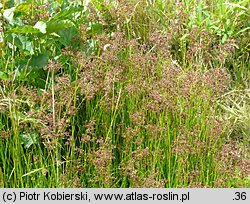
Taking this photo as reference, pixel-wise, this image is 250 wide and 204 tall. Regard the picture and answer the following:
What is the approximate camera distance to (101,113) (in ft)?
9.11

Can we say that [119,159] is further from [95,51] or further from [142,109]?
[95,51]

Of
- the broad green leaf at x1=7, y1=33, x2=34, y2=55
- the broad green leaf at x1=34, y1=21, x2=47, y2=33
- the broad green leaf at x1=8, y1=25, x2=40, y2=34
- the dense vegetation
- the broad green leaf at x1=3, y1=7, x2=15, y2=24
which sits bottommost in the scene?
the dense vegetation

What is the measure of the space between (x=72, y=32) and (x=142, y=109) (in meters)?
0.59

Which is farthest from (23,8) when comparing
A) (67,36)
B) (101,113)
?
(101,113)

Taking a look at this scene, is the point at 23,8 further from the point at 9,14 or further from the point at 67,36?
the point at 67,36

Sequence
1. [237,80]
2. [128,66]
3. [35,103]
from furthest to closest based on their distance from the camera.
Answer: [237,80]
[128,66]
[35,103]

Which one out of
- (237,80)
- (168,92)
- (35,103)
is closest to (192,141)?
(168,92)

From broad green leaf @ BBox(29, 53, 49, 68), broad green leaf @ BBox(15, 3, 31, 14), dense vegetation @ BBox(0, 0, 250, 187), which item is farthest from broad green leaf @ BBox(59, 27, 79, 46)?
broad green leaf @ BBox(15, 3, 31, 14)

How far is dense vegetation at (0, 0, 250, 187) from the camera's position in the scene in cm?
246

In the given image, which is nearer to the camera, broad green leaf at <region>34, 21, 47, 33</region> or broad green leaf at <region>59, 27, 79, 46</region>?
broad green leaf at <region>34, 21, 47, 33</region>

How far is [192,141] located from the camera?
267 centimetres

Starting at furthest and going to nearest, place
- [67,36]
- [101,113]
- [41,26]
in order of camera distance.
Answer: [67,36], [101,113], [41,26]

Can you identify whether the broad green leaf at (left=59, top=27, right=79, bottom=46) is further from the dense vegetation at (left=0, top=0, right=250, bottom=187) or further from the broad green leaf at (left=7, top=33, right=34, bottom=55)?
the broad green leaf at (left=7, top=33, right=34, bottom=55)

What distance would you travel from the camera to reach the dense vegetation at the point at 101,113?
2.46m
